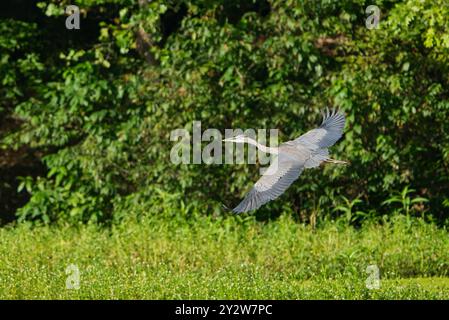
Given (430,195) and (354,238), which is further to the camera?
(430,195)

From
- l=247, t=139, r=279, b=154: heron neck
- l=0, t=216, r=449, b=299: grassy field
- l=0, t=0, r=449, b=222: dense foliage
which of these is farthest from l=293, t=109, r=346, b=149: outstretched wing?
l=0, t=0, r=449, b=222: dense foliage

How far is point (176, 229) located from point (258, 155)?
5.18 ft

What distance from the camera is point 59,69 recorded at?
1562 centimetres

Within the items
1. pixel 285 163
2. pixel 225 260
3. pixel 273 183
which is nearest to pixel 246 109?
pixel 225 260

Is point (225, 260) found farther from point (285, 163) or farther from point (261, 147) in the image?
point (261, 147)

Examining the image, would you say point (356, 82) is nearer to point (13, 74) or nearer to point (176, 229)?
point (176, 229)

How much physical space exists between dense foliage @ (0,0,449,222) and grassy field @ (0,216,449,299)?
75 cm

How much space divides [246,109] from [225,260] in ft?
10.8

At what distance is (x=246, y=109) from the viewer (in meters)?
14.0

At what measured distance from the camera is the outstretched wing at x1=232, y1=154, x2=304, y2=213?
28.7 ft

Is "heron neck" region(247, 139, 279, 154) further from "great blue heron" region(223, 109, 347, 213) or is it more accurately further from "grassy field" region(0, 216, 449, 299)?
"grassy field" region(0, 216, 449, 299)

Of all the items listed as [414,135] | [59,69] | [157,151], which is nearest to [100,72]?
[59,69]

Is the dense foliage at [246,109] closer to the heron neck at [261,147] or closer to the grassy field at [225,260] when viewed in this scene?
the grassy field at [225,260]

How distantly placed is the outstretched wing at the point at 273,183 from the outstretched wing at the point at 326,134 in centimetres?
39
